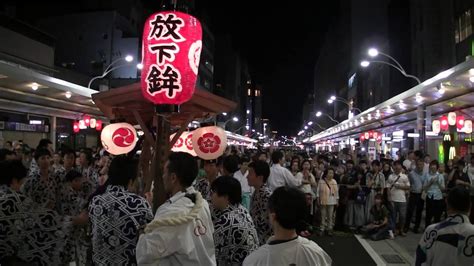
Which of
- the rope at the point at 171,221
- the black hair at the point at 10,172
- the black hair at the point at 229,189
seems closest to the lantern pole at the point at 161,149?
the black hair at the point at 10,172

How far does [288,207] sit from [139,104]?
20.3 ft

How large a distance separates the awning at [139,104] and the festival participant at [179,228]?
409 cm

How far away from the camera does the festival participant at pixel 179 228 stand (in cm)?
316

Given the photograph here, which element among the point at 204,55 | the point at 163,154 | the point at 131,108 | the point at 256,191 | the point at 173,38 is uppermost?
the point at 204,55

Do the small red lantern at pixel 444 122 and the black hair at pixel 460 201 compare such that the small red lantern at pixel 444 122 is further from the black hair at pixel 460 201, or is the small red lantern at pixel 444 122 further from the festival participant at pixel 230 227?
the festival participant at pixel 230 227

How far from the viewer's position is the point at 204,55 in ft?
213

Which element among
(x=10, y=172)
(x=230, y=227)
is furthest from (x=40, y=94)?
(x=230, y=227)

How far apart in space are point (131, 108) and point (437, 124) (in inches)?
563

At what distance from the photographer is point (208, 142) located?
1009 cm

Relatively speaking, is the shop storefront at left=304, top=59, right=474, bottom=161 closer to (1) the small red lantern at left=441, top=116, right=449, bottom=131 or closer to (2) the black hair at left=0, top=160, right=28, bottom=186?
(1) the small red lantern at left=441, top=116, right=449, bottom=131

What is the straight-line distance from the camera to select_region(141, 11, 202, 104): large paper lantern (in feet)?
23.6

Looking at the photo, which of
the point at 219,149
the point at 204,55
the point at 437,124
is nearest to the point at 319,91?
the point at 204,55

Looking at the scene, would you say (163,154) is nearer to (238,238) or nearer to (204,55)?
(238,238)

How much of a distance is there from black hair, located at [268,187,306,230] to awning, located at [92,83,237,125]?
5172 millimetres
